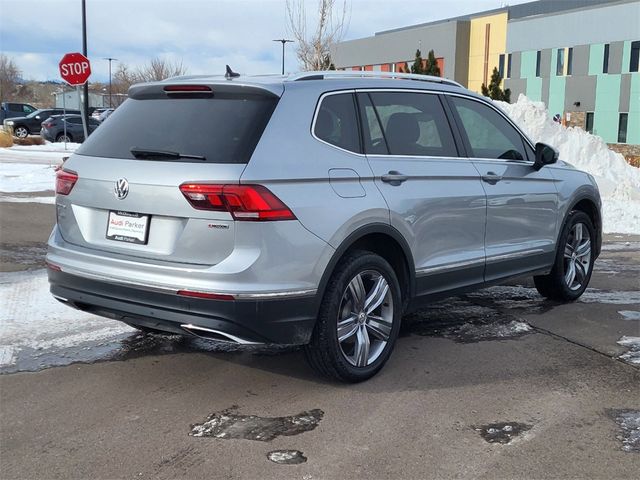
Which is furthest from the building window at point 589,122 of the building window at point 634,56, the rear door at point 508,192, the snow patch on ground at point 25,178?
the rear door at point 508,192

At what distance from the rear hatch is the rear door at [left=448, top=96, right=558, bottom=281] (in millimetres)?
2099

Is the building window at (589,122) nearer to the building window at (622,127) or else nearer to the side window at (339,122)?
the building window at (622,127)

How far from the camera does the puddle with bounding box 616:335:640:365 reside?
5254 mm

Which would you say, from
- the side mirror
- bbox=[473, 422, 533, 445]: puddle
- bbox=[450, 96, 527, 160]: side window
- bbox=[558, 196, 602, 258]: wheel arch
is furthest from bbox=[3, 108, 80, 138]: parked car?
bbox=[473, 422, 533, 445]: puddle

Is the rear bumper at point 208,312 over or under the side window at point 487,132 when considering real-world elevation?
under

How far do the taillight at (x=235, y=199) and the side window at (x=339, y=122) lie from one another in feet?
2.22

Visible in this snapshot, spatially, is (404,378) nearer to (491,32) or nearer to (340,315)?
(340,315)

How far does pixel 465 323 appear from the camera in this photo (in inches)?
243

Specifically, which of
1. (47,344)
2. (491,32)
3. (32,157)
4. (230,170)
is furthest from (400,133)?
(491,32)

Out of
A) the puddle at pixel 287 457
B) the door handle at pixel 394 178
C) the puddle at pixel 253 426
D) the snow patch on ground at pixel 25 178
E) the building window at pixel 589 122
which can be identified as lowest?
the puddle at pixel 287 457

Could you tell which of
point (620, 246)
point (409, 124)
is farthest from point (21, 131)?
point (409, 124)

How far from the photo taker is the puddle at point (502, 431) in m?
3.90

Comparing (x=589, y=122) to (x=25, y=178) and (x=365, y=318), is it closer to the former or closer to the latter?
(x=25, y=178)

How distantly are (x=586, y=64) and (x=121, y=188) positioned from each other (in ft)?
154
